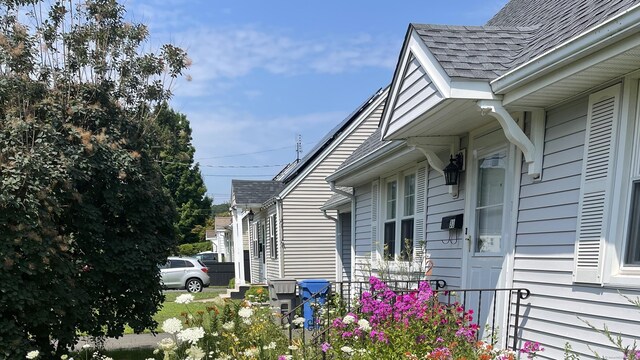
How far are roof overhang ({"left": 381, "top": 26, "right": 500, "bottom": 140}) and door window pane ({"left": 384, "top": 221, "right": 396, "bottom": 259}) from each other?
2578mm

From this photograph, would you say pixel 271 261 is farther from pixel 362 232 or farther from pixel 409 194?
pixel 409 194

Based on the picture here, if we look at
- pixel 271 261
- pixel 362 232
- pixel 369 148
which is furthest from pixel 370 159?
pixel 271 261

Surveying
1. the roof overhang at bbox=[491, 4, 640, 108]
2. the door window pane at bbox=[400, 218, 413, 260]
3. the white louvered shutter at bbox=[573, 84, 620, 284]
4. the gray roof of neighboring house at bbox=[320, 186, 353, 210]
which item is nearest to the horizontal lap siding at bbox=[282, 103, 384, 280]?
the gray roof of neighboring house at bbox=[320, 186, 353, 210]

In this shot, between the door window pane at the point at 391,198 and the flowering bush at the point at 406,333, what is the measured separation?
11.4 ft

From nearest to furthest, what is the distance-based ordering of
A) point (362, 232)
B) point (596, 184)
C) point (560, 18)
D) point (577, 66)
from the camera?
point (577, 66)
point (596, 184)
point (560, 18)
point (362, 232)

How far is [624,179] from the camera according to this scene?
10.0ft

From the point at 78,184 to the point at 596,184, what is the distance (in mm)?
5619

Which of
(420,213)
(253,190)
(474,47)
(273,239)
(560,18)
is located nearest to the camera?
(560,18)

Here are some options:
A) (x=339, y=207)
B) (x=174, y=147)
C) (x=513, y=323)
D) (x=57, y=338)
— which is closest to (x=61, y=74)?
(x=174, y=147)

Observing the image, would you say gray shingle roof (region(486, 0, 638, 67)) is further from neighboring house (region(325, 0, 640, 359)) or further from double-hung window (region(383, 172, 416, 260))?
double-hung window (region(383, 172, 416, 260))

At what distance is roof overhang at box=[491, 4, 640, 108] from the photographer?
105 inches

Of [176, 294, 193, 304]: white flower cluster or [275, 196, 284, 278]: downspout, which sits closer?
[176, 294, 193, 304]: white flower cluster

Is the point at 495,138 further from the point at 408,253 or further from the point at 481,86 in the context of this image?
the point at 408,253

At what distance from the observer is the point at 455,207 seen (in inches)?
219
